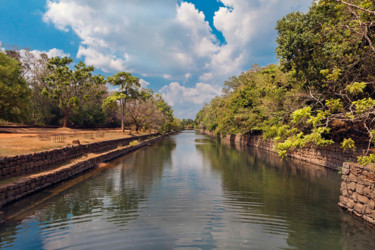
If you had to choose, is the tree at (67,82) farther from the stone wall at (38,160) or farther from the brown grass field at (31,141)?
the stone wall at (38,160)

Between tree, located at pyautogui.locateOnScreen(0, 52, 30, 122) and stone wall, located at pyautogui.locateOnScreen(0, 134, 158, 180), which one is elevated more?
tree, located at pyautogui.locateOnScreen(0, 52, 30, 122)

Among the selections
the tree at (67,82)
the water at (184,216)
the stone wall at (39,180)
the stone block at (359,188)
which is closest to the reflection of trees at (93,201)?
the water at (184,216)

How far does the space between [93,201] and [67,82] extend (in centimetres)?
3906

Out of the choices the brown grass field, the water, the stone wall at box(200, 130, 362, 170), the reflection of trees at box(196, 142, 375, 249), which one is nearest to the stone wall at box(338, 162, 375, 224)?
the water

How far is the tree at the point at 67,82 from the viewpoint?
43.4 m

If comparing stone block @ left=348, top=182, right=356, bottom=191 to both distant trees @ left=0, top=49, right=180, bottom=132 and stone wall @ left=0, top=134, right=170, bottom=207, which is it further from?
distant trees @ left=0, top=49, right=180, bottom=132

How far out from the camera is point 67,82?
43312 millimetres

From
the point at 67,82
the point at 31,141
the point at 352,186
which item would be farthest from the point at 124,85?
the point at 352,186

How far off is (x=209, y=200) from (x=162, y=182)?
4883 millimetres

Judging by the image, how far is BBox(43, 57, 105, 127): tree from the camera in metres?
43.4

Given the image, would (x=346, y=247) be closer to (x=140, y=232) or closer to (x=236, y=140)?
(x=140, y=232)

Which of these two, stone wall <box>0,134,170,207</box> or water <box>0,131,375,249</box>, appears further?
stone wall <box>0,134,170,207</box>

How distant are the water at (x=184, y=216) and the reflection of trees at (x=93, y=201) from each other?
0.04 metres

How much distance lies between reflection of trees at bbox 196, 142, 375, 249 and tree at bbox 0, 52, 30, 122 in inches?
1084
